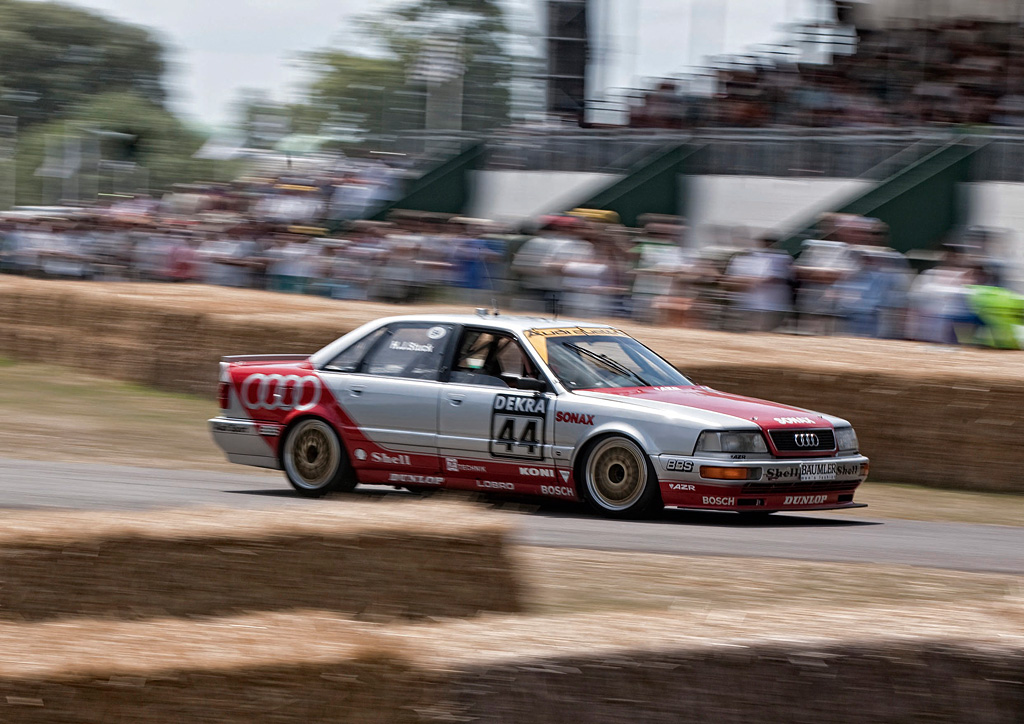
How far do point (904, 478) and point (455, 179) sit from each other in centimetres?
1407

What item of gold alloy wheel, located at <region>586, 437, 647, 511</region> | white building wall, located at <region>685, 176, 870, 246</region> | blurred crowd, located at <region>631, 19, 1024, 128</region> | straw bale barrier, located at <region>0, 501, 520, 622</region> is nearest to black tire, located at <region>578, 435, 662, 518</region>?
gold alloy wheel, located at <region>586, 437, 647, 511</region>

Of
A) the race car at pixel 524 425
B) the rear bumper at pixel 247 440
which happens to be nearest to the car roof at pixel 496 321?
the race car at pixel 524 425

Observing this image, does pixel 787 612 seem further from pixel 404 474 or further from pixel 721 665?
pixel 404 474

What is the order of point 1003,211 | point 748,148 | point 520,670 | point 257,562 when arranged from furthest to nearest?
point 748,148
point 1003,211
point 257,562
point 520,670

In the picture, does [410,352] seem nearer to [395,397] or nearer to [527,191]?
[395,397]

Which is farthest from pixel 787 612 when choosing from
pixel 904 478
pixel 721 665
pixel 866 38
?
pixel 866 38

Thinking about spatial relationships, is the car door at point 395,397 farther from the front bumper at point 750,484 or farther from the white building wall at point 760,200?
the white building wall at point 760,200

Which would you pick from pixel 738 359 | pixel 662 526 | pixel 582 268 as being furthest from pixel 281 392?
pixel 582 268

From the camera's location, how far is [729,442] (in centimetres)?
858

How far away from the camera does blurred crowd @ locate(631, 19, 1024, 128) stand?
1845 centimetres

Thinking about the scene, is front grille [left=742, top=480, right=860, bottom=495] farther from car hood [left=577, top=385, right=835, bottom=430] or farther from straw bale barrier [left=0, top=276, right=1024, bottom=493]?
straw bale barrier [left=0, top=276, right=1024, bottom=493]

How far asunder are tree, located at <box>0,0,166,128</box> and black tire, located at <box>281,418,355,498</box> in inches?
2747

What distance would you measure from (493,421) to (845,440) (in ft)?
7.65

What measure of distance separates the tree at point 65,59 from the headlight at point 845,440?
235ft
